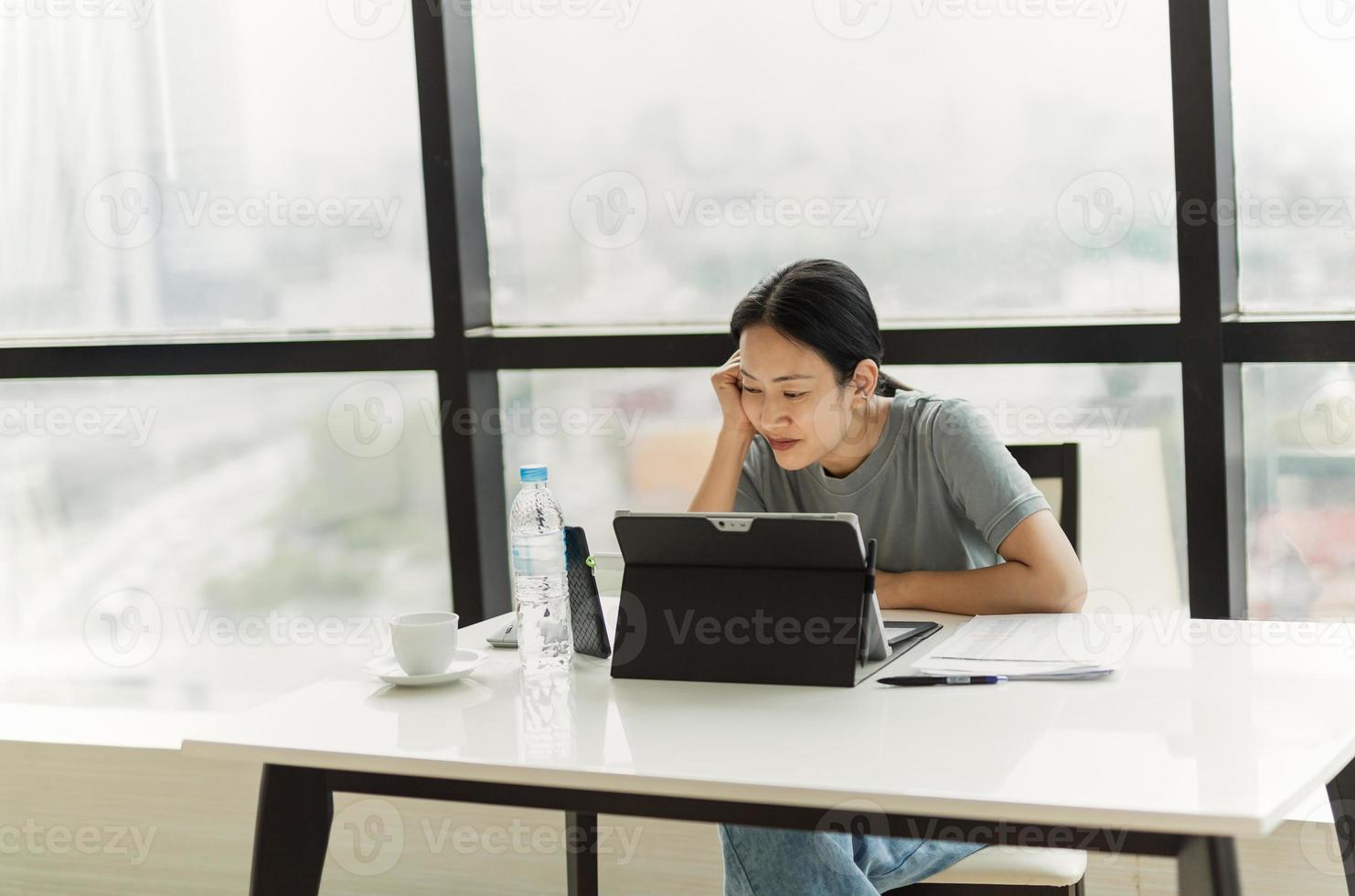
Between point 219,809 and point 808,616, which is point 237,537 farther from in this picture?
point 808,616

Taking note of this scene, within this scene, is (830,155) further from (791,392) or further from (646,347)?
(791,392)

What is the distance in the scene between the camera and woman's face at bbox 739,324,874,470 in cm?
198

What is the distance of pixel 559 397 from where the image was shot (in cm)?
289

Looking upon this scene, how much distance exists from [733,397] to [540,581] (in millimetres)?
578

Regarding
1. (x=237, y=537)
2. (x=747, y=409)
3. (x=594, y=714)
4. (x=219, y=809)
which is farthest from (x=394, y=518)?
(x=594, y=714)

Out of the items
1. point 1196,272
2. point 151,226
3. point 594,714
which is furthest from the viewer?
point 151,226

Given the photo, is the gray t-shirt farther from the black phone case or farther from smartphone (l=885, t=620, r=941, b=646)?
the black phone case

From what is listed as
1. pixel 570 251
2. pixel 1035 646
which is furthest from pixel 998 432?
pixel 1035 646

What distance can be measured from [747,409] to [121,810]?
1.71 metres

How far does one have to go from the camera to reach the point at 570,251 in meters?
2.83

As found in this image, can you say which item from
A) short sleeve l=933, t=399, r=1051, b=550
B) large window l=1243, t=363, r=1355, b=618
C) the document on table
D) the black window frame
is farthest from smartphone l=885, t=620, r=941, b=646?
large window l=1243, t=363, r=1355, b=618

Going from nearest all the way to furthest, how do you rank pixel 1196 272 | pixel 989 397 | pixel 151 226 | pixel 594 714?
1. pixel 594 714
2. pixel 1196 272
3. pixel 989 397
4. pixel 151 226

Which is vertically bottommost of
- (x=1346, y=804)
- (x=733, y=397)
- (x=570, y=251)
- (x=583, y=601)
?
(x=1346, y=804)

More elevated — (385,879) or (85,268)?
(85,268)
